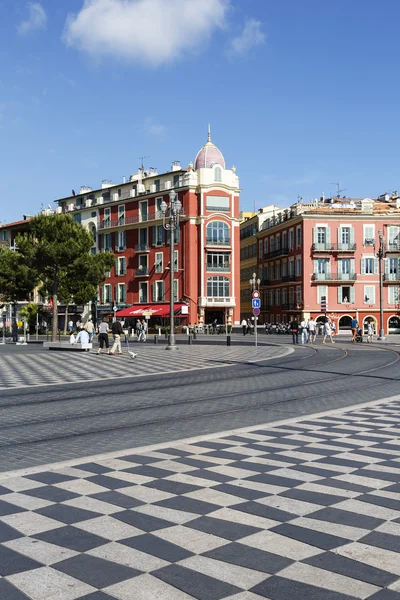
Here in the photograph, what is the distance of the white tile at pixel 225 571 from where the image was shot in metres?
4.27

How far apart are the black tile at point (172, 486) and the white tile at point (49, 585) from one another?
214cm

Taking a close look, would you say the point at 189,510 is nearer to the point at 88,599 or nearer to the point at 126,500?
the point at 126,500

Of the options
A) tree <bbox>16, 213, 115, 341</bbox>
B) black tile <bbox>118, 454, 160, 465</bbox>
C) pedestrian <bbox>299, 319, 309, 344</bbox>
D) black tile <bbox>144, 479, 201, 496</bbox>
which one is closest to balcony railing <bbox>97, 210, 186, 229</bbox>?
tree <bbox>16, 213, 115, 341</bbox>

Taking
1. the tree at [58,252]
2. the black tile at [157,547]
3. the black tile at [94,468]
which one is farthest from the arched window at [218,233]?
the black tile at [157,547]

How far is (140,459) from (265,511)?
258 centimetres

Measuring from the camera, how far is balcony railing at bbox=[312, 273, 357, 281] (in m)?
66.8

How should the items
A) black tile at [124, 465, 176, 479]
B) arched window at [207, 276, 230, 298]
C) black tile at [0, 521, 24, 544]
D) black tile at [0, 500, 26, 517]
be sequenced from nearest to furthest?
1. black tile at [0, 521, 24, 544]
2. black tile at [0, 500, 26, 517]
3. black tile at [124, 465, 176, 479]
4. arched window at [207, 276, 230, 298]

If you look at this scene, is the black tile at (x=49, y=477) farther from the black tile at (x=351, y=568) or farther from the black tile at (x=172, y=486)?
the black tile at (x=351, y=568)

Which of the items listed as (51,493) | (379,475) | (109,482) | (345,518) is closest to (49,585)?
(51,493)

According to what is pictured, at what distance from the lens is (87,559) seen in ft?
15.3

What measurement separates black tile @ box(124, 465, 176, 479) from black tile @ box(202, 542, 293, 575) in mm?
2319

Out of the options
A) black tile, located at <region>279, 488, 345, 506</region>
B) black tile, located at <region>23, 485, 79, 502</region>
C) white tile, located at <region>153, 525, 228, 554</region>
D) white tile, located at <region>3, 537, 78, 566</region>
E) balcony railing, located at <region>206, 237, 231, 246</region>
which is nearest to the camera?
white tile, located at <region>3, 537, 78, 566</region>

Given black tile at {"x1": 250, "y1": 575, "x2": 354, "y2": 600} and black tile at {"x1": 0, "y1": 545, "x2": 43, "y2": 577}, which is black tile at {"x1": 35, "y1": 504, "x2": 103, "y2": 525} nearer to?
black tile at {"x1": 0, "y1": 545, "x2": 43, "y2": 577}

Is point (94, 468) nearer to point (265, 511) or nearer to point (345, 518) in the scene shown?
point (265, 511)
